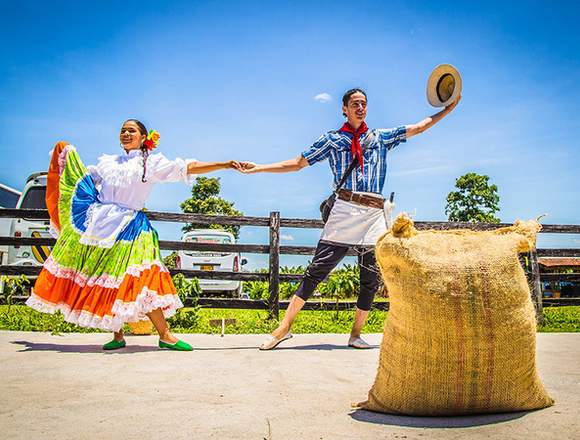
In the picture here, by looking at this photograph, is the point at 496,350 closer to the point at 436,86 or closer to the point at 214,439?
the point at 214,439

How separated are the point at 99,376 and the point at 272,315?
3663 millimetres

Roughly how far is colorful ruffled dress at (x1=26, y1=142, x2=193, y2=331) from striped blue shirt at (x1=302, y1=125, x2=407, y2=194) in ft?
3.86

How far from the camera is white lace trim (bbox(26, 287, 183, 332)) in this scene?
11.9 ft

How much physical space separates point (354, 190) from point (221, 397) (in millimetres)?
2141

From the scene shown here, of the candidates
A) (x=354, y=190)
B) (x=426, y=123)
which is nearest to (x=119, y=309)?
(x=354, y=190)

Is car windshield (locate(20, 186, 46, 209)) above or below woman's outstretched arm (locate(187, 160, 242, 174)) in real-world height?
above

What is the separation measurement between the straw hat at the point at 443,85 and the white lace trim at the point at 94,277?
2.80m

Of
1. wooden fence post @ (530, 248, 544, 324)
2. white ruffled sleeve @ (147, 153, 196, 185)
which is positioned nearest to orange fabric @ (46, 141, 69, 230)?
white ruffled sleeve @ (147, 153, 196, 185)

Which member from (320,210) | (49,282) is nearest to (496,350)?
(320,210)

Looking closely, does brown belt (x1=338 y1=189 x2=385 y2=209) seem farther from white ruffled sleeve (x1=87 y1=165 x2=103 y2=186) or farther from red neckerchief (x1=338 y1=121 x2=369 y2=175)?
white ruffled sleeve (x1=87 y1=165 x2=103 y2=186)

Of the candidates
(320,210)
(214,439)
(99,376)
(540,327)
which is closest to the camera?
(214,439)

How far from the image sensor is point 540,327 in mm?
5953

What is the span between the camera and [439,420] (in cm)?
183

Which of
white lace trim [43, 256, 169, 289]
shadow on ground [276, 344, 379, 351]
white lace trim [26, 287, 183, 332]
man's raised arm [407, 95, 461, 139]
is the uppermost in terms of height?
man's raised arm [407, 95, 461, 139]
